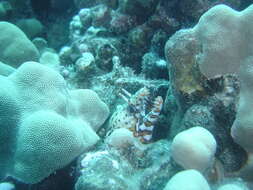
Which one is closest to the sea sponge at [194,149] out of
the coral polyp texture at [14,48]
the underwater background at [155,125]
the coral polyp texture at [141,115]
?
the underwater background at [155,125]

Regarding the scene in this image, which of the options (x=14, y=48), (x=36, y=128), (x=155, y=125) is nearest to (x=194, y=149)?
(x=155, y=125)

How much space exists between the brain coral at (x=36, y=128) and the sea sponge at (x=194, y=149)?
51.0 inches

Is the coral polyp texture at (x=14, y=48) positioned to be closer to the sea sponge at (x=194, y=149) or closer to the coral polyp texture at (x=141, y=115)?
the coral polyp texture at (x=141, y=115)

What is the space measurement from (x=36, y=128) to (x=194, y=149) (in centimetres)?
179

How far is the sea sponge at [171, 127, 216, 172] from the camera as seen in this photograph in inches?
103

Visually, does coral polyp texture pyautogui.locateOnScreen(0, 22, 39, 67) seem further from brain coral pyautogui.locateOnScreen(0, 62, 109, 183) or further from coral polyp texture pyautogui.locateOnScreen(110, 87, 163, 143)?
coral polyp texture pyautogui.locateOnScreen(110, 87, 163, 143)

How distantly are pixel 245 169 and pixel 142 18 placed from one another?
413cm

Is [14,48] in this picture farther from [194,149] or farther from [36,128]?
[194,149]

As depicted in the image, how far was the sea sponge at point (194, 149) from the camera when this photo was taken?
262 cm

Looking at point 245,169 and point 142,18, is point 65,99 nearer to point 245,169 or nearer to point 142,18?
point 245,169

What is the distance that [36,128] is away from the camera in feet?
10.2

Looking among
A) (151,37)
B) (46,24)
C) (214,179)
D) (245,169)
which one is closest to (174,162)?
(214,179)

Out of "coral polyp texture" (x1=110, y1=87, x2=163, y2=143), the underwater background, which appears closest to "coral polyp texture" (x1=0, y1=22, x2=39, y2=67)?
the underwater background

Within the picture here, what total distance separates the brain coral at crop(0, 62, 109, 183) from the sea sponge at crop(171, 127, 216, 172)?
4.25 ft
